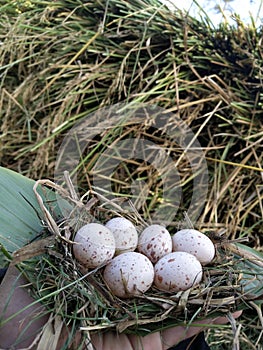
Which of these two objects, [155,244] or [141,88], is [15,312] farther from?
[141,88]

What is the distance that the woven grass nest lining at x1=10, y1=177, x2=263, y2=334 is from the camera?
1.73 feet

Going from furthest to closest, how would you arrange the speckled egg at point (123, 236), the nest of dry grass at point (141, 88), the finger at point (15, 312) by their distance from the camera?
1. the nest of dry grass at point (141, 88)
2. the speckled egg at point (123, 236)
3. the finger at point (15, 312)

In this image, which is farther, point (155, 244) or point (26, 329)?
point (155, 244)

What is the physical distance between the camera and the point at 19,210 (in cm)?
65

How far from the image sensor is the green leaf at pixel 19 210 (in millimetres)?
607

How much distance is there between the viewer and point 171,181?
1.10 metres

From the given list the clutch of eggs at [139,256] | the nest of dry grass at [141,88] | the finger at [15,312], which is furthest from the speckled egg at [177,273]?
the nest of dry grass at [141,88]

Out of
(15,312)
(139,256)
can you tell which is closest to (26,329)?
(15,312)

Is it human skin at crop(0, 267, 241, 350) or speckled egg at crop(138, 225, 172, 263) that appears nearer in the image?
human skin at crop(0, 267, 241, 350)

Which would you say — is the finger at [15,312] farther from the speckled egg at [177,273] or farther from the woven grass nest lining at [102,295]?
the speckled egg at [177,273]

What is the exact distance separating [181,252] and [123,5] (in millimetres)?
714

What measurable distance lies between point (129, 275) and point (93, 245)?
49 mm

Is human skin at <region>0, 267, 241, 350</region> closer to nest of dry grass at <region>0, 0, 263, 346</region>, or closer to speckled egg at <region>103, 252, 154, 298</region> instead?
speckled egg at <region>103, 252, 154, 298</region>

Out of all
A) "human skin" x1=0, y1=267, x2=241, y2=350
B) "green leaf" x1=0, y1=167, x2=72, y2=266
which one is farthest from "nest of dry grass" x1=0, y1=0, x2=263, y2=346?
"human skin" x1=0, y1=267, x2=241, y2=350
